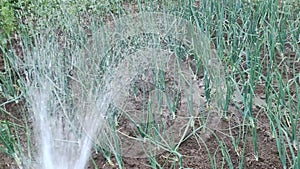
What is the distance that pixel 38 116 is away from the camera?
2.79 metres

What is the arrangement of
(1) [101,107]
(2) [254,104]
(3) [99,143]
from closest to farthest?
(3) [99,143], (1) [101,107], (2) [254,104]

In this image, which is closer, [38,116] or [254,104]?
[38,116]

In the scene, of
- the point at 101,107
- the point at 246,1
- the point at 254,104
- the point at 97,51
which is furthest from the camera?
the point at 246,1

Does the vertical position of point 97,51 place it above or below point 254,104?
above

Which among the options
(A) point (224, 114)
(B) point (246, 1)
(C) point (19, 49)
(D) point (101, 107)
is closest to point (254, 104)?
(A) point (224, 114)

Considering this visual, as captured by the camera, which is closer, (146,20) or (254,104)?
(254,104)

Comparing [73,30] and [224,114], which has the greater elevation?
[73,30]

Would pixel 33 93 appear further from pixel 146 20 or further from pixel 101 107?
pixel 146 20

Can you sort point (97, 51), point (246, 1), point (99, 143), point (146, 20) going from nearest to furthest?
point (99, 143)
point (97, 51)
point (146, 20)
point (246, 1)

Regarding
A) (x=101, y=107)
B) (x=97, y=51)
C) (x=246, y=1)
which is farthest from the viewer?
(x=246, y=1)

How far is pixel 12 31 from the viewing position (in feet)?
12.5

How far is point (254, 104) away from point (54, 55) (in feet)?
3.84

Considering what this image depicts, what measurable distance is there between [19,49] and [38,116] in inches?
37.8

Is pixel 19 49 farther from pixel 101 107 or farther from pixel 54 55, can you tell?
pixel 101 107
